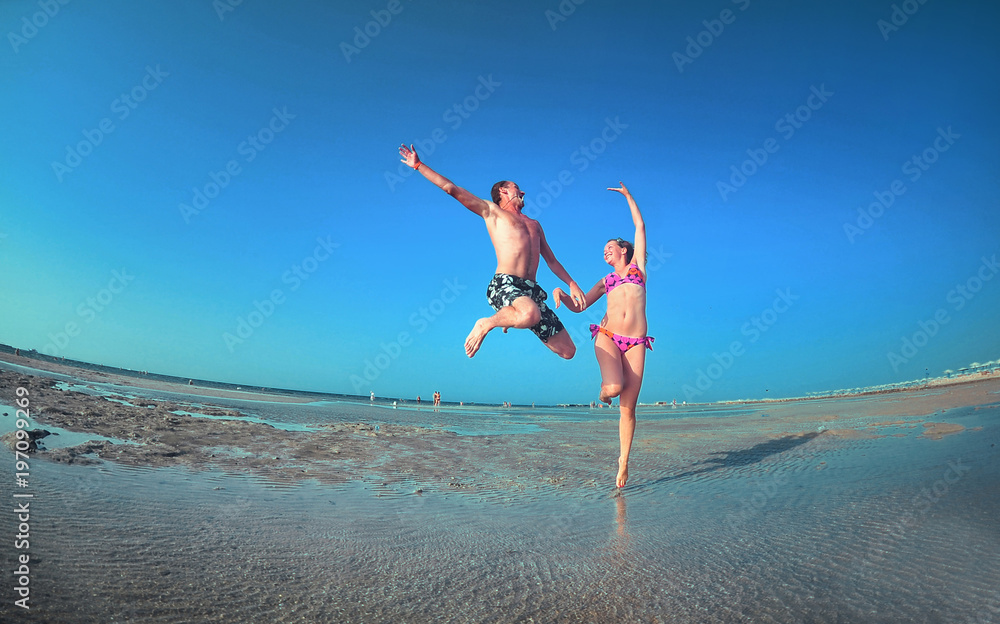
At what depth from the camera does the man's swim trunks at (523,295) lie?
5324 mm

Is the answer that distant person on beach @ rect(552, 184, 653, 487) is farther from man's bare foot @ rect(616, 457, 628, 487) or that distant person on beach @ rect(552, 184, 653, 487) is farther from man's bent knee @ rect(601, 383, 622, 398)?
man's bare foot @ rect(616, 457, 628, 487)

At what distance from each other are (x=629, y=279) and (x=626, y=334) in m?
0.77

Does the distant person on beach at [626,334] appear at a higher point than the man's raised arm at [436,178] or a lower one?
lower

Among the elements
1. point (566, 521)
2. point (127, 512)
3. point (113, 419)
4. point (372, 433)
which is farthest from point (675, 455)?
point (113, 419)

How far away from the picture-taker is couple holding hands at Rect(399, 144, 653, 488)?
523 cm

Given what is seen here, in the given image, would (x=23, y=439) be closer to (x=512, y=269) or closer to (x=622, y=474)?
(x=512, y=269)

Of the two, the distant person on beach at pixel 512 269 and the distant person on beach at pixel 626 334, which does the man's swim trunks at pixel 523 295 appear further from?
the distant person on beach at pixel 626 334

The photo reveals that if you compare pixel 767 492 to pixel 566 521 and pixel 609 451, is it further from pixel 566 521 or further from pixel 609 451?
pixel 609 451

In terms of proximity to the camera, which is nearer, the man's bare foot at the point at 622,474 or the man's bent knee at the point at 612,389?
the man's bare foot at the point at 622,474

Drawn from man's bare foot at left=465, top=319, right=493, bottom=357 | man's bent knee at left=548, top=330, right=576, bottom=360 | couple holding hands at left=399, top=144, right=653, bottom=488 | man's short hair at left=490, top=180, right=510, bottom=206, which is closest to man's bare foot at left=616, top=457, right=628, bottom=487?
couple holding hands at left=399, top=144, right=653, bottom=488

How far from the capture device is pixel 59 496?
3.88 meters

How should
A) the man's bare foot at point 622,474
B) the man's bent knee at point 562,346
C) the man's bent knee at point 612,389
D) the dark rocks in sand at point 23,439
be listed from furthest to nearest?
the man's bent knee at point 612,389
the man's bare foot at point 622,474
the man's bent knee at point 562,346
the dark rocks in sand at point 23,439

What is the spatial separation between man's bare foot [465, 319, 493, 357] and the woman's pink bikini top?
7.48 ft

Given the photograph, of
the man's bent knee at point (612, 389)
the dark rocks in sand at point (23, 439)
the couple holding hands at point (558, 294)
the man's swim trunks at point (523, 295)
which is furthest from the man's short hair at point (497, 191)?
the dark rocks in sand at point (23, 439)
